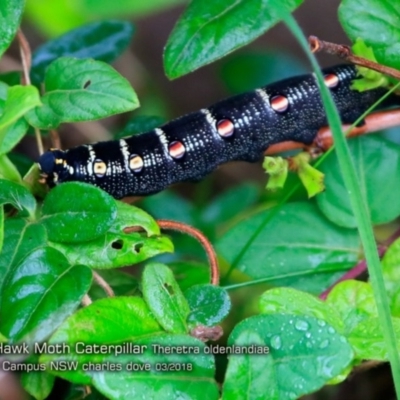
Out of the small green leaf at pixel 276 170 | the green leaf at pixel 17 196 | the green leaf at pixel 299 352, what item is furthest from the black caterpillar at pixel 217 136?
the green leaf at pixel 299 352

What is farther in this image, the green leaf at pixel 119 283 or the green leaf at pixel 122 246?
the green leaf at pixel 119 283

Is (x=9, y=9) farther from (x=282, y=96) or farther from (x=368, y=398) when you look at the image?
(x=368, y=398)

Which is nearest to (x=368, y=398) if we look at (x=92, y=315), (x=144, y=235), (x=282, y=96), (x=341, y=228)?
(x=341, y=228)

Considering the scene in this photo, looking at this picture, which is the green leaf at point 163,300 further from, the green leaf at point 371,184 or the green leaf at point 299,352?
the green leaf at point 371,184

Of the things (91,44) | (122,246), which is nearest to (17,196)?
(122,246)

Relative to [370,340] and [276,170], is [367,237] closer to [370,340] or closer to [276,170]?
[370,340]

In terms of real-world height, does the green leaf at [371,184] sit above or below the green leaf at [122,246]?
below

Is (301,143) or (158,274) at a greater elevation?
(158,274)
